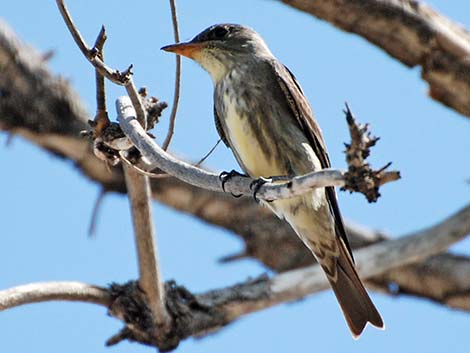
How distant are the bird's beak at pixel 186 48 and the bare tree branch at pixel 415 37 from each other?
3.65 feet

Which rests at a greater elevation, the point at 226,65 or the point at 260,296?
the point at 226,65

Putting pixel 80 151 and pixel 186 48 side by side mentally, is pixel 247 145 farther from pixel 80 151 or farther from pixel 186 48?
pixel 80 151

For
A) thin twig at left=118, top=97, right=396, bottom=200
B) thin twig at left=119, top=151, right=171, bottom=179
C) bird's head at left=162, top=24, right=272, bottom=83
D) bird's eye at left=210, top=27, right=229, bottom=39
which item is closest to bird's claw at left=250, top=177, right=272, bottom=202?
thin twig at left=118, top=97, right=396, bottom=200

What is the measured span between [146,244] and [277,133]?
782mm

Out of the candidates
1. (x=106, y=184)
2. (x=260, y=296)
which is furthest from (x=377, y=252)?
(x=106, y=184)

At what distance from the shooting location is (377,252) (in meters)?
6.55

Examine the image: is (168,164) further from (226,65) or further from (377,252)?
(377,252)

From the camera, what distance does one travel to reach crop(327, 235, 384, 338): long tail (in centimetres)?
503

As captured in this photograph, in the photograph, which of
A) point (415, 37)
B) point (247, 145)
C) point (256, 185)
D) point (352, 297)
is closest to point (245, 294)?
point (352, 297)

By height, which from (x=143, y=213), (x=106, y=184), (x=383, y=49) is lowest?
(x=143, y=213)

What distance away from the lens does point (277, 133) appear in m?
4.80

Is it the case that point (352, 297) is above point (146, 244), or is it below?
above

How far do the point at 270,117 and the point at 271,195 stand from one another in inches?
47.2

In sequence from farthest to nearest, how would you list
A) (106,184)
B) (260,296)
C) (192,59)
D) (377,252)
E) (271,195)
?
(106,184) → (377,252) → (260,296) → (192,59) → (271,195)
